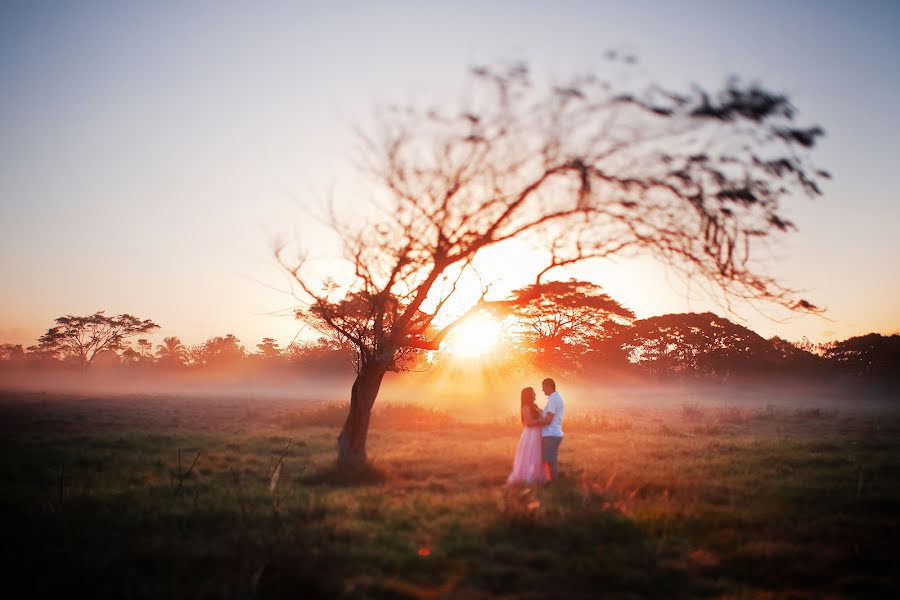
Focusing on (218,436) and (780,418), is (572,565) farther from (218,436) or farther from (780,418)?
(780,418)

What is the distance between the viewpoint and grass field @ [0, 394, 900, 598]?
18.4ft

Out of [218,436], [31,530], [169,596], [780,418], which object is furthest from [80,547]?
[780,418]

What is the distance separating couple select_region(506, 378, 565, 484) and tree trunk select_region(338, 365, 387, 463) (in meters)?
3.62

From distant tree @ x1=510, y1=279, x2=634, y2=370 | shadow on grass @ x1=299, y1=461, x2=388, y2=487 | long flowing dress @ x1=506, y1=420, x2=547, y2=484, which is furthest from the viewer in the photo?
distant tree @ x1=510, y1=279, x2=634, y2=370

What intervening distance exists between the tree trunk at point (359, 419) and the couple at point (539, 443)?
3.62 meters

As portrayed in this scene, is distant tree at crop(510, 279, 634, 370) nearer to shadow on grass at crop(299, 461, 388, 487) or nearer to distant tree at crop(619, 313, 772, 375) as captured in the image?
distant tree at crop(619, 313, 772, 375)

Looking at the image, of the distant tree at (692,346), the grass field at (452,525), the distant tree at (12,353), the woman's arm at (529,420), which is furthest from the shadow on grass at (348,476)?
the distant tree at (12,353)

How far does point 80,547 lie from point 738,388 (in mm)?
62466

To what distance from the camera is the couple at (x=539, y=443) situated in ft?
37.4

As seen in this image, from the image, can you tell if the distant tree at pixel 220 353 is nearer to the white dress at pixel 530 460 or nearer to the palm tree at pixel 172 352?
the palm tree at pixel 172 352

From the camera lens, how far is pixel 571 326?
5025 cm

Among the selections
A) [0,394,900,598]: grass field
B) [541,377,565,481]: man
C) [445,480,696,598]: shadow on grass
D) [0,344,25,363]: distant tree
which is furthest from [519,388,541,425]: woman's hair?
[0,344,25,363]: distant tree

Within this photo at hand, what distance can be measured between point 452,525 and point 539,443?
4.09 meters

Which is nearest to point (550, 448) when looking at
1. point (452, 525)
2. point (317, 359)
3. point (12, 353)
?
point (452, 525)
